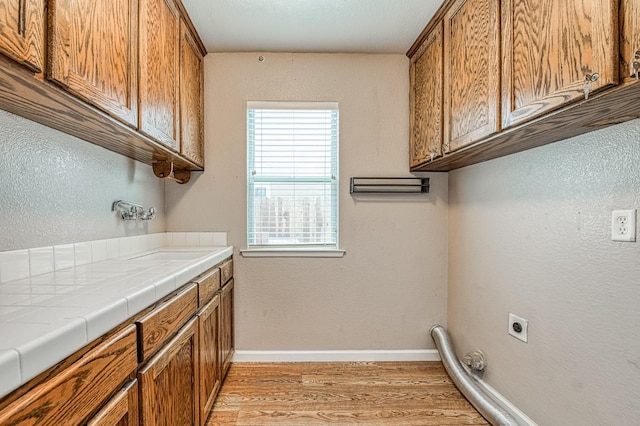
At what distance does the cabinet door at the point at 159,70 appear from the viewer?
141 centimetres

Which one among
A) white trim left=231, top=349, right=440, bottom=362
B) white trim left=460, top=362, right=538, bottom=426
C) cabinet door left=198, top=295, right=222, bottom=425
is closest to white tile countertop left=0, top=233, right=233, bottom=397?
cabinet door left=198, top=295, right=222, bottom=425

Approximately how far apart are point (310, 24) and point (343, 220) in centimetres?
133

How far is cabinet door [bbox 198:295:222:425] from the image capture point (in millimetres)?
1562

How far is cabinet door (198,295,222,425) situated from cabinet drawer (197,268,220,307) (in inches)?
1.5

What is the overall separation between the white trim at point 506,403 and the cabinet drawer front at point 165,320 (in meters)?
1.73

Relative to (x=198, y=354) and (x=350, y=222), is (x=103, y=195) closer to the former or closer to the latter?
(x=198, y=354)

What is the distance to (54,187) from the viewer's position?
1354mm

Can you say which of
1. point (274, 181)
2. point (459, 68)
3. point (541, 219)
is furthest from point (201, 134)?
point (541, 219)

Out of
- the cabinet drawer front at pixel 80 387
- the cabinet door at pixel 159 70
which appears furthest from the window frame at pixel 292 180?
the cabinet drawer front at pixel 80 387

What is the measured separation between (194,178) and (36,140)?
1152mm

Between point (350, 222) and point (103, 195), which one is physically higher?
point (103, 195)

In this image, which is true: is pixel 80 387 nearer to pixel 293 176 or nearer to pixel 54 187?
pixel 54 187

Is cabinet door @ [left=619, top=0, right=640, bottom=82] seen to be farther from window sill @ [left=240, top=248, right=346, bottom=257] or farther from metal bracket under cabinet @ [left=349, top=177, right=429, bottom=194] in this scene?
window sill @ [left=240, top=248, right=346, bottom=257]

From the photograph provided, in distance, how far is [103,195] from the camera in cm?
168
